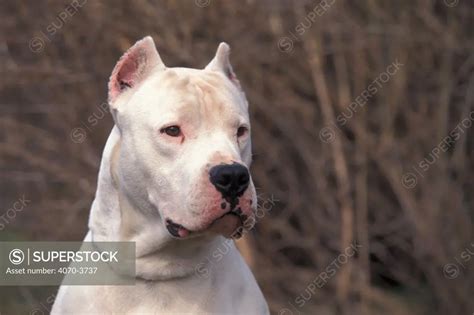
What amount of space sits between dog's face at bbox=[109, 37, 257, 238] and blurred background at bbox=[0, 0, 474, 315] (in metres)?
6.09

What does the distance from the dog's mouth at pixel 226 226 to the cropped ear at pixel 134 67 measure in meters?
0.71

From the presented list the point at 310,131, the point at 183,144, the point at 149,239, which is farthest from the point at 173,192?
the point at 310,131

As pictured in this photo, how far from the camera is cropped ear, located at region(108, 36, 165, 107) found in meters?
4.96

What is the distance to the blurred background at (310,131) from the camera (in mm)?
11016

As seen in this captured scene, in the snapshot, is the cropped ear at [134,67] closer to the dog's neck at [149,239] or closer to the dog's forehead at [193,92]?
the dog's forehead at [193,92]

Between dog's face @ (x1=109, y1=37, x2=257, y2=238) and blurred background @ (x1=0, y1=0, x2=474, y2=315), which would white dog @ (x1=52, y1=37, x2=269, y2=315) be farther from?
blurred background @ (x1=0, y1=0, x2=474, y2=315)

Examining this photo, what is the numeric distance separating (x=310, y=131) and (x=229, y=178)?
705cm

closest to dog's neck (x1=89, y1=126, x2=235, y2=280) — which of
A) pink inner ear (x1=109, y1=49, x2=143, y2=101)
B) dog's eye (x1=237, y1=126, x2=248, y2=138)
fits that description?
pink inner ear (x1=109, y1=49, x2=143, y2=101)

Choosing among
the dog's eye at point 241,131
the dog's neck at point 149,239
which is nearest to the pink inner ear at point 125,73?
the dog's neck at point 149,239

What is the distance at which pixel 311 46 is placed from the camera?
11.2 metres

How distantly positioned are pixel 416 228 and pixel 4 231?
416cm

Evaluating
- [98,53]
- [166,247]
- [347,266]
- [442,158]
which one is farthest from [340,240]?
[166,247]

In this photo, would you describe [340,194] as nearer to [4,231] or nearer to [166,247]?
[4,231]

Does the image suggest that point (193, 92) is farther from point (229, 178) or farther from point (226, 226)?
point (226, 226)
